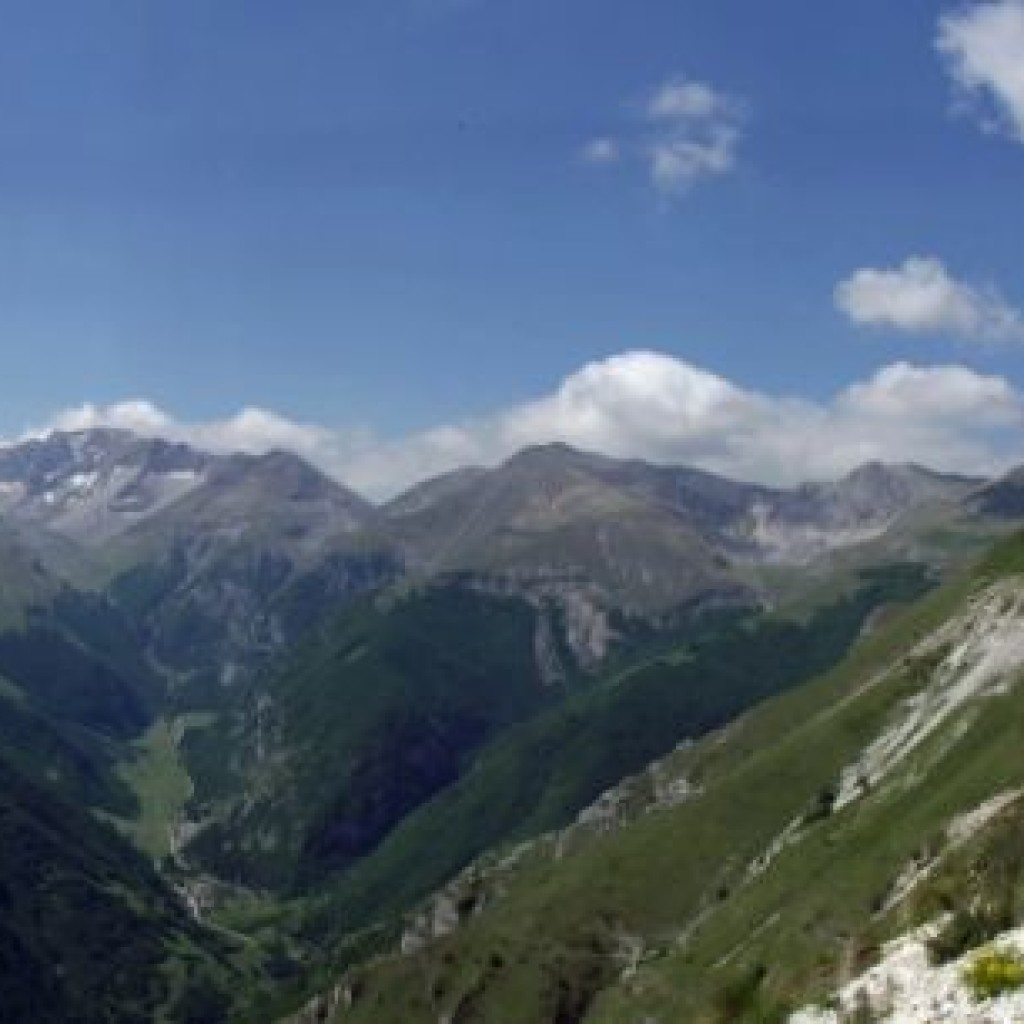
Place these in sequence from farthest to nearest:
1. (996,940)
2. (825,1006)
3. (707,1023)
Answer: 1. (707,1023)
2. (825,1006)
3. (996,940)

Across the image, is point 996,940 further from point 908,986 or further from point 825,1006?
point 825,1006

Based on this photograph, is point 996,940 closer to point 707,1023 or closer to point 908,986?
point 908,986

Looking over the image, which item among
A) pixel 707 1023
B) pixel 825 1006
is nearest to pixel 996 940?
pixel 825 1006

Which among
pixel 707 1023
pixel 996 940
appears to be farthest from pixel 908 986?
pixel 707 1023

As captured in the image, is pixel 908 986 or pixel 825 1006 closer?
pixel 908 986

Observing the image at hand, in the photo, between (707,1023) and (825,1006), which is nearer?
(825,1006)

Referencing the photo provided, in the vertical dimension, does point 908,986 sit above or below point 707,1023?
above

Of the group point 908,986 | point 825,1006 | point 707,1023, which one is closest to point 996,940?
point 908,986

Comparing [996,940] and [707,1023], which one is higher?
[996,940]

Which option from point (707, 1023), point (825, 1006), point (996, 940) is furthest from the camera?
point (707, 1023)

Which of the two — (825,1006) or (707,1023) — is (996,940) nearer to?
(825,1006)
